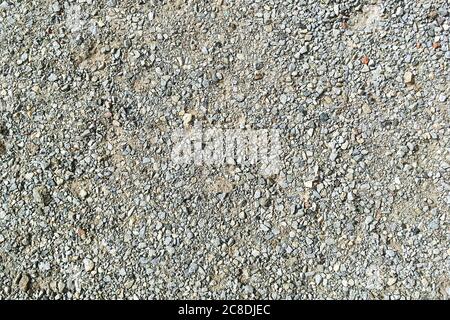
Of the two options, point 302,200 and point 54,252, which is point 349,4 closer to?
point 302,200

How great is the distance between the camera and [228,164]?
3.97 m

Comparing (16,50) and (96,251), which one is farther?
(16,50)

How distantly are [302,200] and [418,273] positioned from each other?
0.90 meters

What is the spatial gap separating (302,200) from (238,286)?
0.73m

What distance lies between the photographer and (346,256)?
380cm

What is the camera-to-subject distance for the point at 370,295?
374cm

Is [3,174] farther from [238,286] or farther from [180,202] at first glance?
[238,286]

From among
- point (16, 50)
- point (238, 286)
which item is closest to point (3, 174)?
point (16, 50)

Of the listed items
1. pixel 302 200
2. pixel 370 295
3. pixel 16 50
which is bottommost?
pixel 370 295

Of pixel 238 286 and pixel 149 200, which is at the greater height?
pixel 149 200

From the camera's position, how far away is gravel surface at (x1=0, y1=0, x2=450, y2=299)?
382 centimetres

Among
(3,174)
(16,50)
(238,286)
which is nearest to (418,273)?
(238,286)

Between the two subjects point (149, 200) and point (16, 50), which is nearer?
point (149, 200)

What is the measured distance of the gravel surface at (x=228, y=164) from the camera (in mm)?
3816
